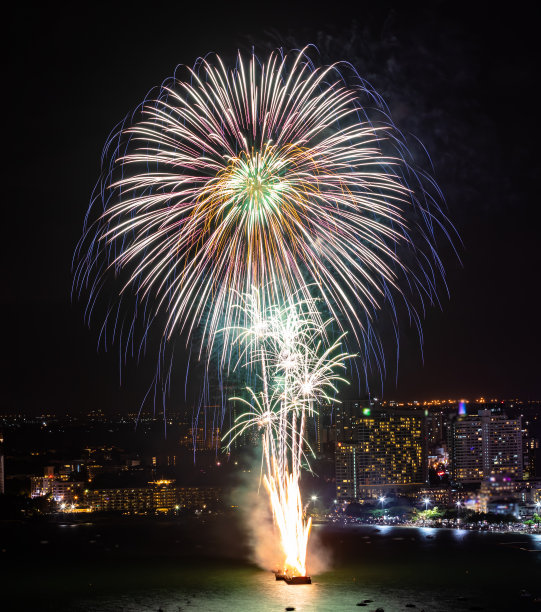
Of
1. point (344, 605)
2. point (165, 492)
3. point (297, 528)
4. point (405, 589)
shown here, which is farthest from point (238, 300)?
point (165, 492)

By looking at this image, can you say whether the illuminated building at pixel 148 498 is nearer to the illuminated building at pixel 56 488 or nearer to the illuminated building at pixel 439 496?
the illuminated building at pixel 56 488

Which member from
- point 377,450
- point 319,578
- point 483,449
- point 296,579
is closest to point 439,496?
point 377,450

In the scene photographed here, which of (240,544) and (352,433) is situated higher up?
(352,433)

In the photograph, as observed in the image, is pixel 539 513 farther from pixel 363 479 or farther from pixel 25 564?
pixel 25 564

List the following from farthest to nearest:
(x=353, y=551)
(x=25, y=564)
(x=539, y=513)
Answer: (x=539, y=513) → (x=353, y=551) → (x=25, y=564)

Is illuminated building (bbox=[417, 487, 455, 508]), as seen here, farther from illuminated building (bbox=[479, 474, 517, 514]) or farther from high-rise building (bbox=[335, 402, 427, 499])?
high-rise building (bbox=[335, 402, 427, 499])

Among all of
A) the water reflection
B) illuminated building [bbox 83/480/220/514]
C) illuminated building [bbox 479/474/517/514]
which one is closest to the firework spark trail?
the water reflection

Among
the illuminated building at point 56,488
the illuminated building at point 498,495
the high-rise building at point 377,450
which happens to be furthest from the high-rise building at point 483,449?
the illuminated building at point 56,488
